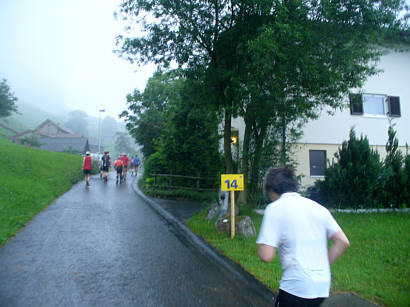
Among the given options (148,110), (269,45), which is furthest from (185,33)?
(148,110)

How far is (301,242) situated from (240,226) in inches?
214

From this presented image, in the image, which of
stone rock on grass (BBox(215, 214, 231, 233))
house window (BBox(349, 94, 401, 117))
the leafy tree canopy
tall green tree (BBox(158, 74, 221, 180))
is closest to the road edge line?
stone rock on grass (BBox(215, 214, 231, 233))

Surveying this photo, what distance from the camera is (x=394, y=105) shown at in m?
15.7

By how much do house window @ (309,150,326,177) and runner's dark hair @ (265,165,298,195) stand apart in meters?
13.0

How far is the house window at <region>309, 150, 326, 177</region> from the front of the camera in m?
14.9

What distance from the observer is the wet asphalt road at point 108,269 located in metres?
4.23

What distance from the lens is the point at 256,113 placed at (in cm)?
909

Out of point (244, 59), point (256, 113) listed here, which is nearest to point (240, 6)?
point (244, 59)

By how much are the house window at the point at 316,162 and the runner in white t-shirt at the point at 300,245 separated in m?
13.1

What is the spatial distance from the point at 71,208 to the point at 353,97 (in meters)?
9.83

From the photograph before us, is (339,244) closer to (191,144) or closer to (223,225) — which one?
(223,225)

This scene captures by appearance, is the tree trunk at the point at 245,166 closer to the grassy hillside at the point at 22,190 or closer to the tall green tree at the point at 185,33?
the tall green tree at the point at 185,33

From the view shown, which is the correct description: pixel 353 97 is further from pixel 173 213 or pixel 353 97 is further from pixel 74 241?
pixel 74 241

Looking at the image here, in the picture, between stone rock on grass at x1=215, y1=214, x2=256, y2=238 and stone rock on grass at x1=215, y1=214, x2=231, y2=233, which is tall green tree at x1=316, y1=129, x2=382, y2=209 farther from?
stone rock on grass at x1=215, y1=214, x2=231, y2=233
